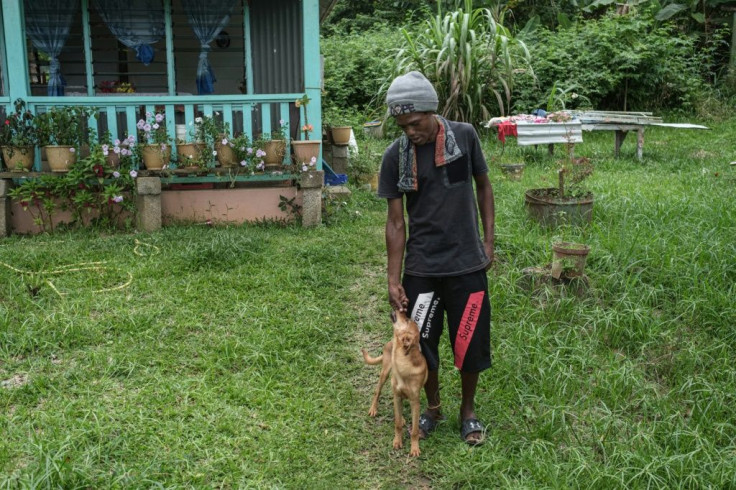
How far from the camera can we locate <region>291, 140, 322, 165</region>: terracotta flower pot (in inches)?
294

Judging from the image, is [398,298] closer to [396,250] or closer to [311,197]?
[396,250]

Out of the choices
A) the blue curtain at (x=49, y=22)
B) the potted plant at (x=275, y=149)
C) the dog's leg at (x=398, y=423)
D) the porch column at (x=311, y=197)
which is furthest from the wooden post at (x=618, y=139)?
the dog's leg at (x=398, y=423)

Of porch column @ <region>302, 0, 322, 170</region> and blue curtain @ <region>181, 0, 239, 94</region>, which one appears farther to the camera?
blue curtain @ <region>181, 0, 239, 94</region>

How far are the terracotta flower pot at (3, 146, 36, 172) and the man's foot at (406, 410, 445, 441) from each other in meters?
5.41

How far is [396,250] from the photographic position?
3.45 m

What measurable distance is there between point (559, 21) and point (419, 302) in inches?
620

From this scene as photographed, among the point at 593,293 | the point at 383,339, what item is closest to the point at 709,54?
the point at 593,293

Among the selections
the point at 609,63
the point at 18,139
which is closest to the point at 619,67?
the point at 609,63

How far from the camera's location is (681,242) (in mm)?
5723

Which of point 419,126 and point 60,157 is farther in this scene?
point 60,157

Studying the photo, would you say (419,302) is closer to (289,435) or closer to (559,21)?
(289,435)

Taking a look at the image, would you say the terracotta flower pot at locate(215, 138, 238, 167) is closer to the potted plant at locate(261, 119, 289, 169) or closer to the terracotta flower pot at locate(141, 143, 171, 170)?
the potted plant at locate(261, 119, 289, 169)

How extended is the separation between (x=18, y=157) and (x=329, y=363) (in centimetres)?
460

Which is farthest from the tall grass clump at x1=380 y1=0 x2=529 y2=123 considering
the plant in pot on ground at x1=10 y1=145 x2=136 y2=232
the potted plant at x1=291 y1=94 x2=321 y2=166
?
the plant in pot on ground at x1=10 y1=145 x2=136 y2=232
